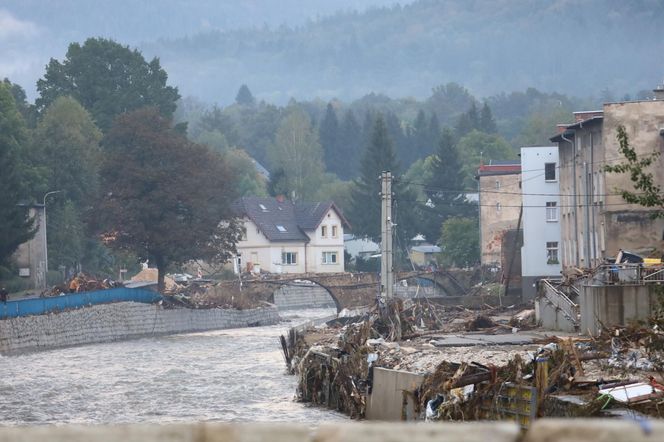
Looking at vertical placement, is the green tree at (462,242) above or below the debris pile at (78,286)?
above

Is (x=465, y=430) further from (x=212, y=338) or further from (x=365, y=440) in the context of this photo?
(x=212, y=338)

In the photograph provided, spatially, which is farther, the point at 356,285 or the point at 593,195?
the point at 356,285

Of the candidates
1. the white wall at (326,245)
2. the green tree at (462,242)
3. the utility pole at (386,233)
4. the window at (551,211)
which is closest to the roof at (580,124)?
the window at (551,211)

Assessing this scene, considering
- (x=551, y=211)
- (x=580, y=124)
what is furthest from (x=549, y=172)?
(x=580, y=124)

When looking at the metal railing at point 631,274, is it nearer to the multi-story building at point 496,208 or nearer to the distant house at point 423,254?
the multi-story building at point 496,208

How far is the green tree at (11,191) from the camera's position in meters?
81.8

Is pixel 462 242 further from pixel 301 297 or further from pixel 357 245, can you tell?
pixel 357 245

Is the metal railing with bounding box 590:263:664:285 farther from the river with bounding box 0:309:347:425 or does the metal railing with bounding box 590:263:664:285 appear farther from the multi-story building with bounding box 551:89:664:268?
the multi-story building with bounding box 551:89:664:268

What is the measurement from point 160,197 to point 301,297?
2616cm

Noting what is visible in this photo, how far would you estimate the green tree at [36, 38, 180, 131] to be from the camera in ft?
422

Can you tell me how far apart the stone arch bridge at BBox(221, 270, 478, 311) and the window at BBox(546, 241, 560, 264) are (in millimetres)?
18280

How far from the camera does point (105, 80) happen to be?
12938 centimetres

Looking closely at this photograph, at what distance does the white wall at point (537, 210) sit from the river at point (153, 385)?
687 inches

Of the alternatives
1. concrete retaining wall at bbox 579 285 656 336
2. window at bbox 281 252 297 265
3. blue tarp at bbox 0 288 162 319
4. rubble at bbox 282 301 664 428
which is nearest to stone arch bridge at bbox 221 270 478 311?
blue tarp at bbox 0 288 162 319
